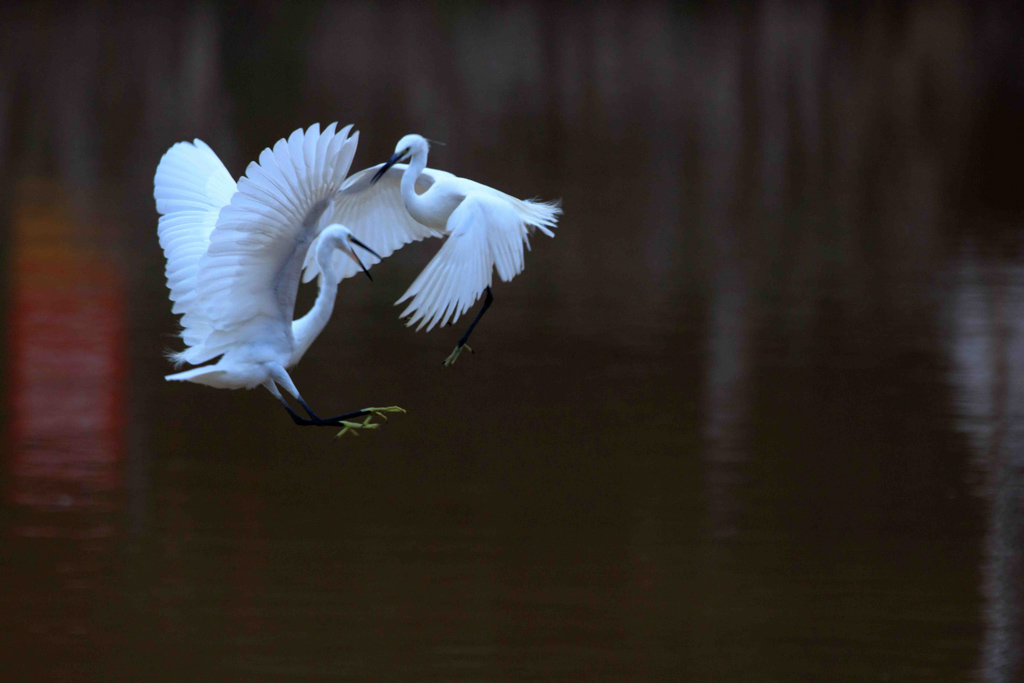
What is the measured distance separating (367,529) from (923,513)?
5.38 m

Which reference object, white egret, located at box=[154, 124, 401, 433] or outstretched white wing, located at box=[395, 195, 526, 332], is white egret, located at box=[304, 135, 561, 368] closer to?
outstretched white wing, located at box=[395, 195, 526, 332]

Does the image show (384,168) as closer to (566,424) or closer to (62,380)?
(566,424)

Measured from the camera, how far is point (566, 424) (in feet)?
55.1

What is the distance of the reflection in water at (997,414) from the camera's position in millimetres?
13016

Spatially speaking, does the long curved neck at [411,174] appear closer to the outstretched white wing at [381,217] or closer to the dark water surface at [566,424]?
the outstretched white wing at [381,217]

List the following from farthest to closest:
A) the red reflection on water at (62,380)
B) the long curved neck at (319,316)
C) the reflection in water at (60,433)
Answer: the red reflection on water at (62,380) → the reflection in water at (60,433) → the long curved neck at (319,316)

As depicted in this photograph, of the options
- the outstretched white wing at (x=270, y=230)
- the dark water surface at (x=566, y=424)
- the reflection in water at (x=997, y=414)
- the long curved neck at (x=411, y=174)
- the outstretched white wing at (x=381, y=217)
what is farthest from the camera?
the reflection in water at (x=997, y=414)

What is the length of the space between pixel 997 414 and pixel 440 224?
13.6 metres

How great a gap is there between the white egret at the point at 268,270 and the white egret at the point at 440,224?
376mm

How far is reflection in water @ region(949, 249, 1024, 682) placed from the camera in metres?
13.0

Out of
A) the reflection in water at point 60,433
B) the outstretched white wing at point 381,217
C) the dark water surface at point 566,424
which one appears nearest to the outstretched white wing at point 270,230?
the outstretched white wing at point 381,217

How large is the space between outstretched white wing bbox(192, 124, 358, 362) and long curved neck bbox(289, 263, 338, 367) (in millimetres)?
85

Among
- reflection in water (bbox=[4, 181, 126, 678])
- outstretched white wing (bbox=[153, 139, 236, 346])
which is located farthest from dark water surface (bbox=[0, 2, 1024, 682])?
outstretched white wing (bbox=[153, 139, 236, 346])

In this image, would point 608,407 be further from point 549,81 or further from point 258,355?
point 549,81
